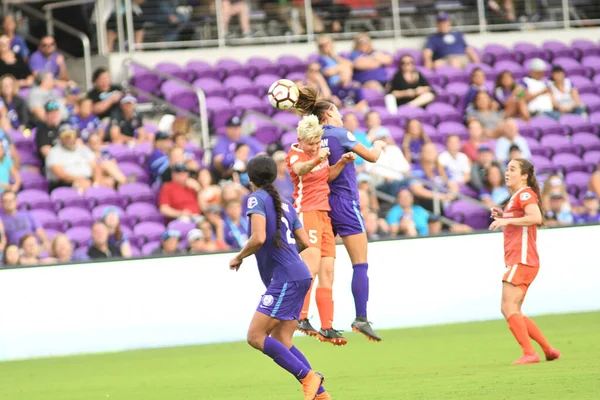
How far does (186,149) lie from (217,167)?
0.86 m

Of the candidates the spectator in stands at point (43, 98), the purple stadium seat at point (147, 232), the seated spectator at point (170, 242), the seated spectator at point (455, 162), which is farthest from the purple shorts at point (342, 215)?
the seated spectator at point (455, 162)

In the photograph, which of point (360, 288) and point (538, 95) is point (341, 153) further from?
point (538, 95)

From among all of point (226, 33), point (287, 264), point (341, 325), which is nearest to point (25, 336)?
point (341, 325)

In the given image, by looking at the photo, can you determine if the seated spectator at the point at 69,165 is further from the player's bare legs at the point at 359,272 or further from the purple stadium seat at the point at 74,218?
the player's bare legs at the point at 359,272

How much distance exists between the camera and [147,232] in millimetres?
14695

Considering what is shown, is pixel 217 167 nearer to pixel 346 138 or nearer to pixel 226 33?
pixel 226 33

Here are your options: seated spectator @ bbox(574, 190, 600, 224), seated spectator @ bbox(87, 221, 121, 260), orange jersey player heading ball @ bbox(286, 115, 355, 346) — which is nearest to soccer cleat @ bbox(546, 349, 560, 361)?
orange jersey player heading ball @ bbox(286, 115, 355, 346)

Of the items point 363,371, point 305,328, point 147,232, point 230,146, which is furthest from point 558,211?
point 305,328

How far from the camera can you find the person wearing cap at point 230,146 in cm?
1534

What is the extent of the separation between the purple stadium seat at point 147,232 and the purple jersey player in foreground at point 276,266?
6.94 m

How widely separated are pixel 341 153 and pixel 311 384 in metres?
2.32

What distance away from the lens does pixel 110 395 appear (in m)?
9.11

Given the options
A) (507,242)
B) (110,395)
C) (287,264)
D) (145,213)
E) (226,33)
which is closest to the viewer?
(287,264)

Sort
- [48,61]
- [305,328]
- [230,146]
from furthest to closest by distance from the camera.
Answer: [48,61], [230,146], [305,328]
